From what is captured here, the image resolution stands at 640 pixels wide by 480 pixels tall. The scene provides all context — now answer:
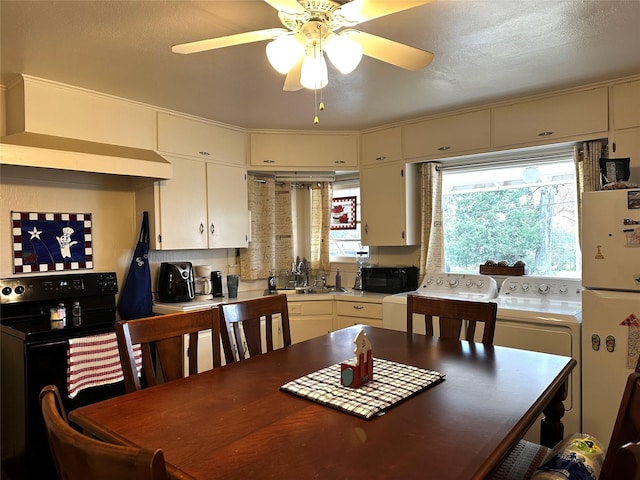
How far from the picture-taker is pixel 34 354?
7.24 ft

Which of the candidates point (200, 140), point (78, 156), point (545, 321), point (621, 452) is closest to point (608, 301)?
point (545, 321)

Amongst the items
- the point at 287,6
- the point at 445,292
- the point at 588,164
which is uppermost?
the point at 287,6

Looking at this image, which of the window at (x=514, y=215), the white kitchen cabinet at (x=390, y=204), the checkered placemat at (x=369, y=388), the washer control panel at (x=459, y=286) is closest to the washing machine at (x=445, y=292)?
the washer control panel at (x=459, y=286)

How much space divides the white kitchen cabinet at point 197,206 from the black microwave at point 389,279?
1158 millimetres

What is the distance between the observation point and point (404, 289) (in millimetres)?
3672

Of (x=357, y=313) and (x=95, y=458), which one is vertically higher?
(x=95, y=458)

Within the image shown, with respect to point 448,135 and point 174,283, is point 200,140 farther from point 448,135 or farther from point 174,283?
point 448,135

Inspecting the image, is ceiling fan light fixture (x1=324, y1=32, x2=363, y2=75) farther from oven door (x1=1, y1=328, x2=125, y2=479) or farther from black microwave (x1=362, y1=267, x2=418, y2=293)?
black microwave (x1=362, y1=267, x2=418, y2=293)

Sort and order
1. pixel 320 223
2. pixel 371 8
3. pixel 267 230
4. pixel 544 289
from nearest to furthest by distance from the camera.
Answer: pixel 371 8 → pixel 544 289 → pixel 267 230 → pixel 320 223

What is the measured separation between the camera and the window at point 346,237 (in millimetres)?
4352

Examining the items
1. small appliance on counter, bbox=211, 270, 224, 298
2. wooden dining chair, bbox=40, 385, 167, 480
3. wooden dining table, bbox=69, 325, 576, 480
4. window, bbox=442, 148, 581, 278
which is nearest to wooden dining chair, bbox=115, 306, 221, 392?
wooden dining table, bbox=69, 325, 576, 480

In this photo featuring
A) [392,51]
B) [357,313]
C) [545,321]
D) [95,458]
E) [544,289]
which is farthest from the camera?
[357,313]

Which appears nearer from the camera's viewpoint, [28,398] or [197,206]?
[28,398]

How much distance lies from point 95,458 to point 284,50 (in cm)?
130
